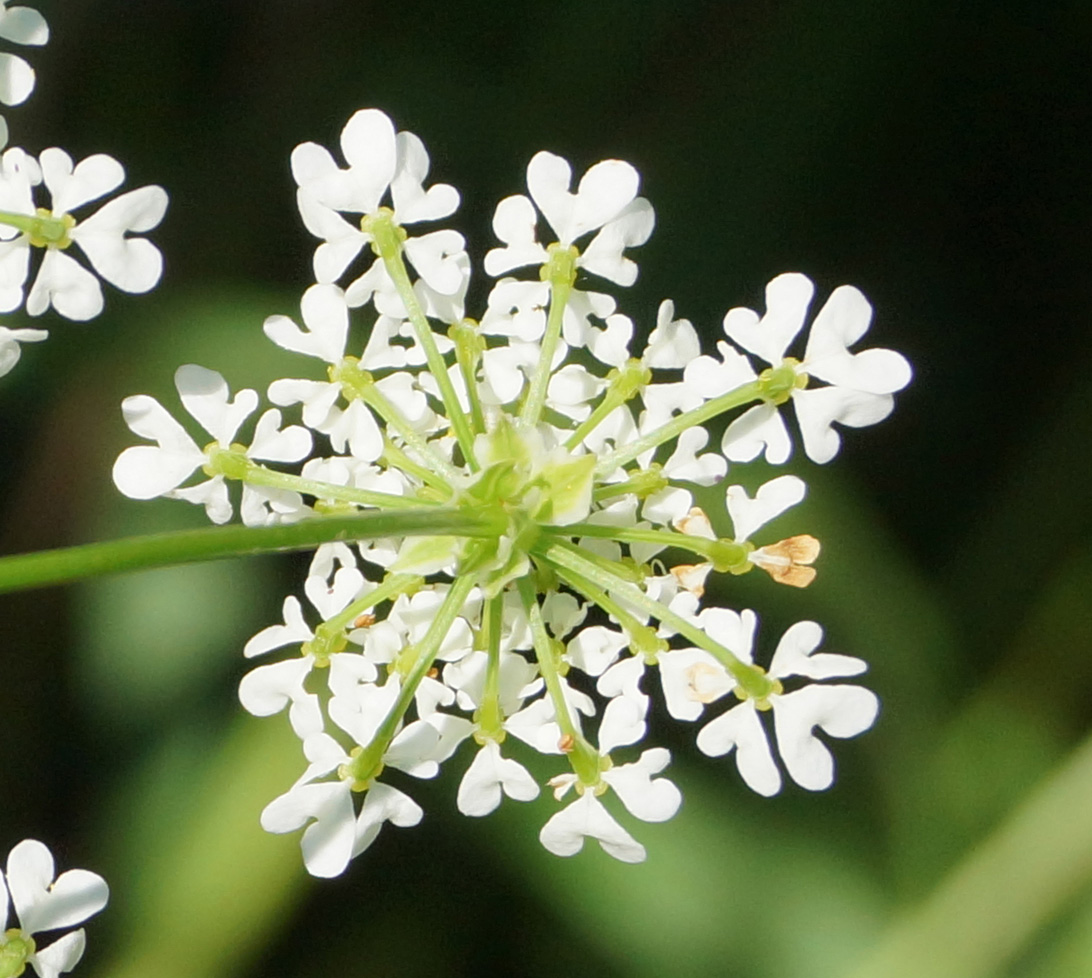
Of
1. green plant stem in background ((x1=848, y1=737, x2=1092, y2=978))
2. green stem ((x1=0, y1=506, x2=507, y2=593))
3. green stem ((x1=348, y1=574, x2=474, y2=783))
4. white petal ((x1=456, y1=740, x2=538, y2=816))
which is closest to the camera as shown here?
green stem ((x1=0, y1=506, x2=507, y2=593))

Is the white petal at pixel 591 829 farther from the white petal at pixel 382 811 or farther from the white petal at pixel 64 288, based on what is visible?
the white petal at pixel 64 288

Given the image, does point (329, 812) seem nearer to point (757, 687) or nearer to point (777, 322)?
point (757, 687)

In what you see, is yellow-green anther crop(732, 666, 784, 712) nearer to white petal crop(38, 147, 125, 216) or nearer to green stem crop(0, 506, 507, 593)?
green stem crop(0, 506, 507, 593)

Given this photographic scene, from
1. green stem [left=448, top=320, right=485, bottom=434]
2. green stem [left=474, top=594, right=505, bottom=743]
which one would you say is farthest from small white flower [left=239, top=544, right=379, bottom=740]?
green stem [left=448, top=320, right=485, bottom=434]

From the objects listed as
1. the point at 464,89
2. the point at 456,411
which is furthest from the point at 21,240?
the point at 464,89

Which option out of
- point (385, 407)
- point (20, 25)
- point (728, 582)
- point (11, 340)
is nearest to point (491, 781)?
point (385, 407)

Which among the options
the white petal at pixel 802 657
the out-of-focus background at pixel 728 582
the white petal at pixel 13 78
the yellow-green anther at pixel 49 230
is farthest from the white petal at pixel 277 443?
the out-of-focus background at pixel 728 582
